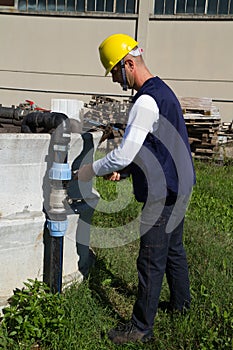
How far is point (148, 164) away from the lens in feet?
8.64

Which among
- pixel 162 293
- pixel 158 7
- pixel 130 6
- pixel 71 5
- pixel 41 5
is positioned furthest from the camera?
pixel 41 5

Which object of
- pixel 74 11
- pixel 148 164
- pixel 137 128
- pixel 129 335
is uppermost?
pixel 74 11

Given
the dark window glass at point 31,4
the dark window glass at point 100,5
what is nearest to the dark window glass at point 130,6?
the dark window glass at point 100,5

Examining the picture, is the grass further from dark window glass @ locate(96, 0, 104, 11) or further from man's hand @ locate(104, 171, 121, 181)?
dark window glass @ locate(96, 0, 104, 11)

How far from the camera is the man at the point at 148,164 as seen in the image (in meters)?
2.54

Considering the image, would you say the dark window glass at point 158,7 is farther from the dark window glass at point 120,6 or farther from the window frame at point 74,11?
the dark window glass at point 120,6

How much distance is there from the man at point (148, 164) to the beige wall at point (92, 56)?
7.99 meters

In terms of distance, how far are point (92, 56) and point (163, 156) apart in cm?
872

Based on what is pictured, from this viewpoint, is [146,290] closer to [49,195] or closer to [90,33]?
[49,195]

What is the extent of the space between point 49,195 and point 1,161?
1.38ft

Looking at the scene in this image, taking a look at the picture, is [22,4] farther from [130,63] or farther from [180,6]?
[130,63]

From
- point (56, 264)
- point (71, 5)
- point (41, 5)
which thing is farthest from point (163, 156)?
point (41, 5)

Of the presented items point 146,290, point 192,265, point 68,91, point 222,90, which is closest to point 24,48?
point 68,91

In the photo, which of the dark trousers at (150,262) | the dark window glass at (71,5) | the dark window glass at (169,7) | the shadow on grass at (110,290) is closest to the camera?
the dark trousers at (150,262)
